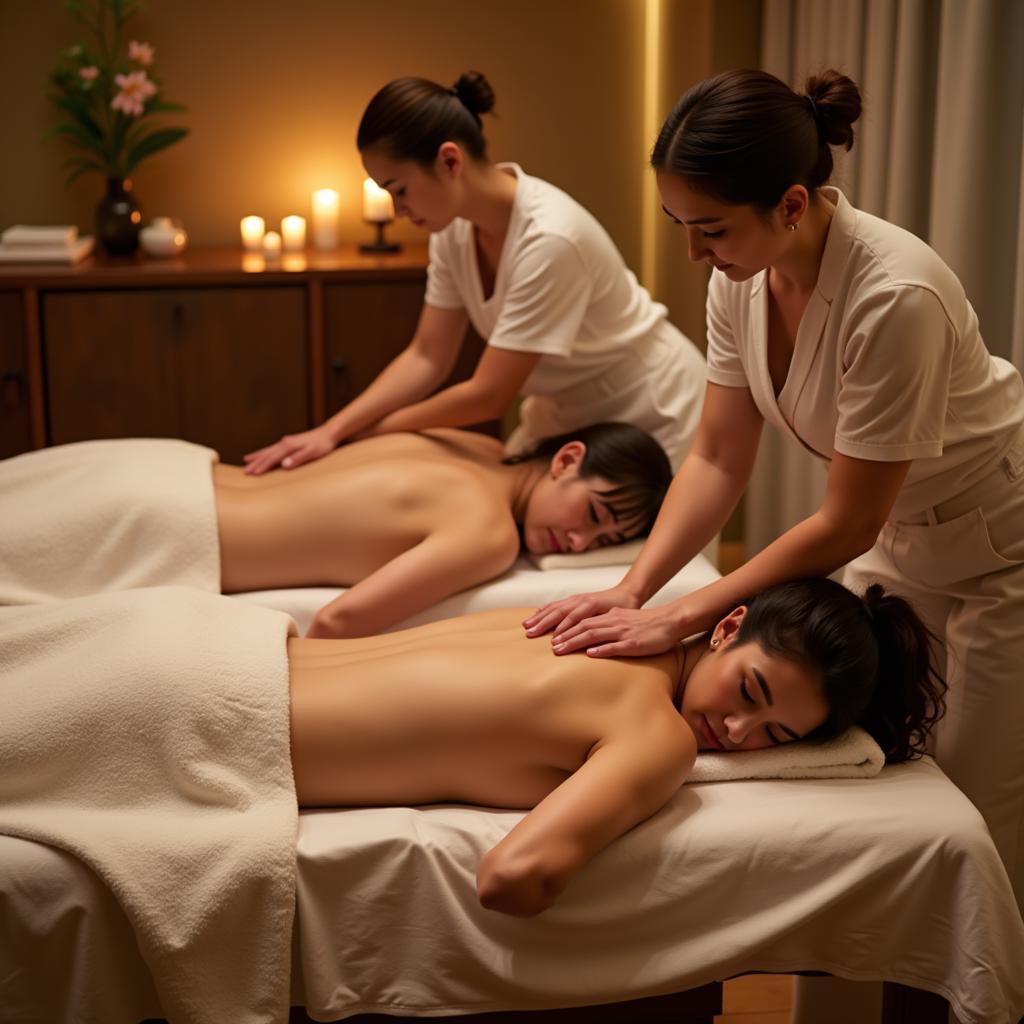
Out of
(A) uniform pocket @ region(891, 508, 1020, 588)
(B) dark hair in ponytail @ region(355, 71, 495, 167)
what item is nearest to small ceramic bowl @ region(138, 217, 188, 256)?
(B) dark hair in ponytail @ region(355, 71, 495, 167)

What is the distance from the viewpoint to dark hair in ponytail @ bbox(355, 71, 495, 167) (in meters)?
2.38

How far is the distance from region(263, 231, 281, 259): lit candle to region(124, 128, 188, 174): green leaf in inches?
14.2

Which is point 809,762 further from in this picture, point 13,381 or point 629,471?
point 13,381

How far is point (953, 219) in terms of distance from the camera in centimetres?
228

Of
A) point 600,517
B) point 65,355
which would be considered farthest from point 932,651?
point 65,355

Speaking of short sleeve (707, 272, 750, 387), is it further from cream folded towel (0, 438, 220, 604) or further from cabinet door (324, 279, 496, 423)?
cabinet door (324, 279, 496, 423)

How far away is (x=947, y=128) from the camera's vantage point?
7.59 ft

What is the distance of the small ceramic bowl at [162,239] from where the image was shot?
140 inches

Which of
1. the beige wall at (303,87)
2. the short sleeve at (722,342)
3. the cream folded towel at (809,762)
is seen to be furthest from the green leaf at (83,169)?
the cream folded towel at (809,762)

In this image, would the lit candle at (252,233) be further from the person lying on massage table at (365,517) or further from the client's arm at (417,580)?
the client's arm at (417,580)

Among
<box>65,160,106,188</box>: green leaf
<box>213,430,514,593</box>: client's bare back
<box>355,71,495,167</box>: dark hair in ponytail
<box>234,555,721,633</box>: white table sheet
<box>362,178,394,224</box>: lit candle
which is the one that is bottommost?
<box>234,555,721,633</box>: white table sheet

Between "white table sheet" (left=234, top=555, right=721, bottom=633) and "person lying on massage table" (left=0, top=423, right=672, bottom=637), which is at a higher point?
"person lying on massage table" (left=0, top=423, right=672, bottom=637)

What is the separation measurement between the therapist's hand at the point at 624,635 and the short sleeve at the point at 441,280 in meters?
1.22

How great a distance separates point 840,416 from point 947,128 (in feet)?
3.02
